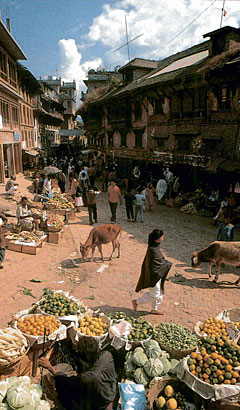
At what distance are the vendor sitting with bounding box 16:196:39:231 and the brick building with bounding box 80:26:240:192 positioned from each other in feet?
29.0

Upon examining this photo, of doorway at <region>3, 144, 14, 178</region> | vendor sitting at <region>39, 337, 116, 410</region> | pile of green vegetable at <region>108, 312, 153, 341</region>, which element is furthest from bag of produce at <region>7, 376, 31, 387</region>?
doorway at <region>3, 144, 14, 178</region>

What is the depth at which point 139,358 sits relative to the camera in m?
4.72

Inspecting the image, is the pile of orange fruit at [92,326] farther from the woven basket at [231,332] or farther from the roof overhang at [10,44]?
the roof overhang at [10,44]

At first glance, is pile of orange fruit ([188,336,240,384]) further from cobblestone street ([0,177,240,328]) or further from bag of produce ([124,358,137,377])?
cobblestone street ([0,177,240,328])

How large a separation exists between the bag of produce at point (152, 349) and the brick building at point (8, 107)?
20036 millimetres

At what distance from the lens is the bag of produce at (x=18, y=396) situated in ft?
12.5

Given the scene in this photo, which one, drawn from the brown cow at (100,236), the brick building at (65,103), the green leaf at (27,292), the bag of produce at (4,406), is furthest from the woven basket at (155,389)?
the brick building at (65,103)

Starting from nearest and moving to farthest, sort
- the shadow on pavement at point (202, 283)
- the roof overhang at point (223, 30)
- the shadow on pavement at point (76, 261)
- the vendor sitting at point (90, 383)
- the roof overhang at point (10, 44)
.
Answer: the vendor sitting at point (90, 383)
the shadow on pavement at point (202, 283)
the shadow on pavement at point (76, 261)
the roof overhang at point (223, 30)
the roof overhang at point (10, 44)

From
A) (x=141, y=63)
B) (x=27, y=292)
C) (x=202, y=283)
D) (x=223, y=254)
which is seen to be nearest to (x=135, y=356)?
(x=27, y=292)

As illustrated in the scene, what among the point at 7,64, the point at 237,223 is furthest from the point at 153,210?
the point at 7,64

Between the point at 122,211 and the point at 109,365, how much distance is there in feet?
44.1

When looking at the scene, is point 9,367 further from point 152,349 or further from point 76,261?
point 76,261

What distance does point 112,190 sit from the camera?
13.6 metres

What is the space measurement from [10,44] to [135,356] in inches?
1003
